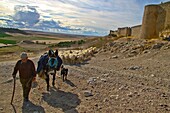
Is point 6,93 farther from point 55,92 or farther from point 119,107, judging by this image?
point 119,107

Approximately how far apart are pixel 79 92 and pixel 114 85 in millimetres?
1786

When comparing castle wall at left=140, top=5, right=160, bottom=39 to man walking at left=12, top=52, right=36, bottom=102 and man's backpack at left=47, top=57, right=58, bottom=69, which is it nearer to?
man's backpack at left=47, top=57, right=58, bottom=69

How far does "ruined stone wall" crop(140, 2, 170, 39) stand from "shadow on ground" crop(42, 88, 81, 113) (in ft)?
67.4

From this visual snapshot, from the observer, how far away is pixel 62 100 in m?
8.90

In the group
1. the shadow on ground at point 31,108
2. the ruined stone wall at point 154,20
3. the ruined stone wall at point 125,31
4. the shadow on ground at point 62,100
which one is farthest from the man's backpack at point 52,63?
the ruined stone wall at point 125,31

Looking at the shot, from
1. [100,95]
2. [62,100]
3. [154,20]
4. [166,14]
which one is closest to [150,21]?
[154,20]

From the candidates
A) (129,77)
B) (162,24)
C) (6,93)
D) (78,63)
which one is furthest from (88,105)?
(162,24)

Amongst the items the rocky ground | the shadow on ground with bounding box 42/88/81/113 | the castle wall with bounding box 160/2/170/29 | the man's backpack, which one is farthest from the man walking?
the castle wall with bounding box 160/2/170/29

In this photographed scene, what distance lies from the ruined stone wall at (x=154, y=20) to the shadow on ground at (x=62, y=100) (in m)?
20.5

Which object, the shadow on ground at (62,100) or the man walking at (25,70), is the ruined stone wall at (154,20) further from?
the man walking at (25,70)

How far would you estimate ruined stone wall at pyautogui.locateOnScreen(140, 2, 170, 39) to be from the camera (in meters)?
28.1

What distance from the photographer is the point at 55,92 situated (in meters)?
9.95

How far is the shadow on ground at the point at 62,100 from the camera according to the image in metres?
8.16

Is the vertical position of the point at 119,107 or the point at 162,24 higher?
the point at 162,24
